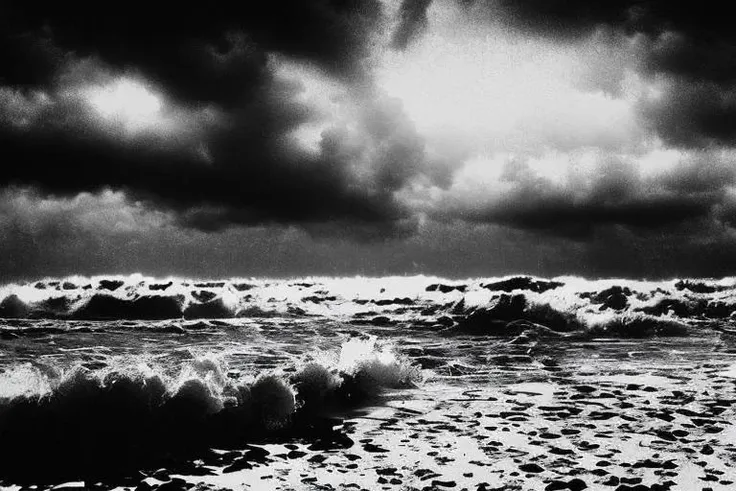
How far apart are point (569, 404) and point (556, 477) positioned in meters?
4.16

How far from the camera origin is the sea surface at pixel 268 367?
693 cm

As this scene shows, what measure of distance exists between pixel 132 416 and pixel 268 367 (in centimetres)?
643

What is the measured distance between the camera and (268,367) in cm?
1397

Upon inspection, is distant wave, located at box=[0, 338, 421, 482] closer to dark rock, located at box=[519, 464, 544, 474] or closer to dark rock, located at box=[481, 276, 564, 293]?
dark rock, located at box=[519, 464, 544, 474]

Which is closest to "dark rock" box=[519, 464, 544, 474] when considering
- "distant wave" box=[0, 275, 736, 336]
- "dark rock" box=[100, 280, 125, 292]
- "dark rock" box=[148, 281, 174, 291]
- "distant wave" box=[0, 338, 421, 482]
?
"distant wave" box=[0, 338, 421, 482]

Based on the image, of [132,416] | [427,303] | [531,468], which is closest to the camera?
[531,468]

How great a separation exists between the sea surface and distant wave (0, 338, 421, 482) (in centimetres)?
2

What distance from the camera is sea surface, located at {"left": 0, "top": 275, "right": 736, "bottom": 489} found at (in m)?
6.93

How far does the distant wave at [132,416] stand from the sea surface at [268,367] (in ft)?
0.07

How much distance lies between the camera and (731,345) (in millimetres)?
21938

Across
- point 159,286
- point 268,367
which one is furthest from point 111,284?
point 268,367

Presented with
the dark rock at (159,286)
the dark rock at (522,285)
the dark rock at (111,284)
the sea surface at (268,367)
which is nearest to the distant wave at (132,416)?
the sea surface at (268,367)

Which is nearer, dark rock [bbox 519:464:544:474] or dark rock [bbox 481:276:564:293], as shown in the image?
dark rock [bbox 519:464:544:474]

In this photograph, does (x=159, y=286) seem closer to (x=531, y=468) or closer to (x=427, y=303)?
(x=427, y=303)
